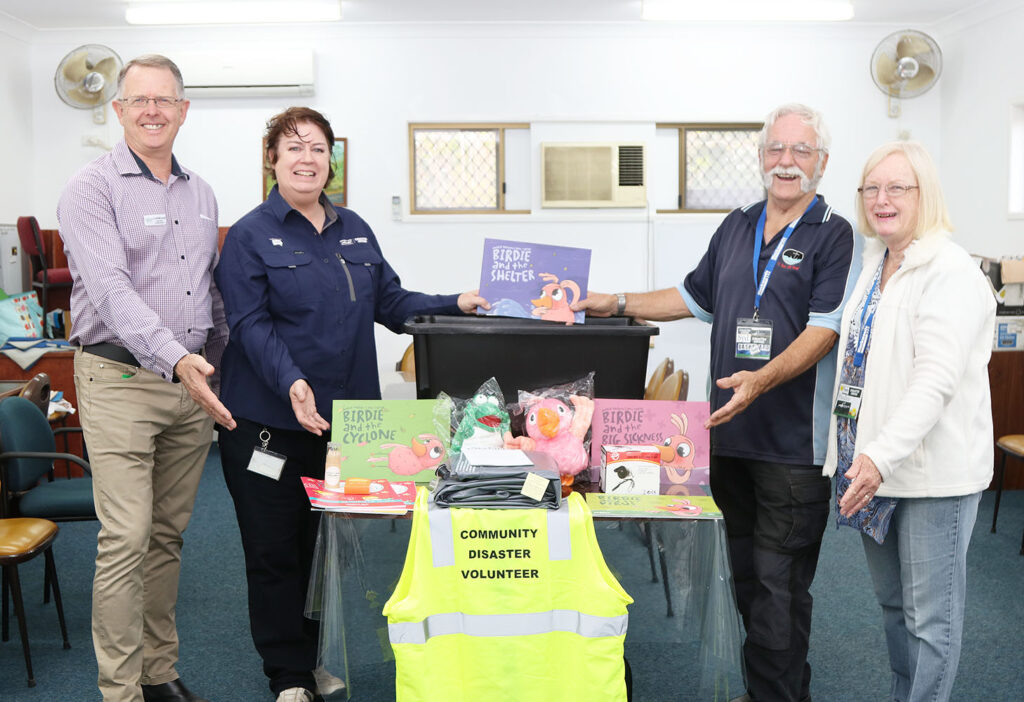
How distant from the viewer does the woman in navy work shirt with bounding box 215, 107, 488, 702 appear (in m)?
2.25

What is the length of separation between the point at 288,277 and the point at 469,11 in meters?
4.74

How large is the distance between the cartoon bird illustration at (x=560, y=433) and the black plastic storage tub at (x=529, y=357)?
0.14 m

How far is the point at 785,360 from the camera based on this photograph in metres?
2.15

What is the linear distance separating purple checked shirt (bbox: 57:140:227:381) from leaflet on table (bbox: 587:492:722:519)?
3.66ft

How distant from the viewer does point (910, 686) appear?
2.08 metres

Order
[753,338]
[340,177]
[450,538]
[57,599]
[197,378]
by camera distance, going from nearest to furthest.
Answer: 1. [450,538]
2. [197,378]
3. [753,338]
4. [57,599]
5. [340,177]

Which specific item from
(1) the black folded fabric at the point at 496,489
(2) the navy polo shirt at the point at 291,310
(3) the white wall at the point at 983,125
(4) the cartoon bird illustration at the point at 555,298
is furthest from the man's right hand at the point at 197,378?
(3) the white wall at the point at 983,125

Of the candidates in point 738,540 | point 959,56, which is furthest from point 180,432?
point 959,56

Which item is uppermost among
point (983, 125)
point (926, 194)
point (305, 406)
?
point (983, 125)

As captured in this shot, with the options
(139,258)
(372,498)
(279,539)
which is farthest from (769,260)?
(139,258)

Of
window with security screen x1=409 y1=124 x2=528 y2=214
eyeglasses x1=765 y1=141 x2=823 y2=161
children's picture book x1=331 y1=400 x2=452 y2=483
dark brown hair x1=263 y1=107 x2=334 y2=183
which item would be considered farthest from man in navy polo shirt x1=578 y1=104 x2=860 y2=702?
window with security screen x1=409 y1=124 x2=528 y2=214

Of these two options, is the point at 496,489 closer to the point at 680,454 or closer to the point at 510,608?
the point at 510,608

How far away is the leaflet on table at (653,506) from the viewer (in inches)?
73.1

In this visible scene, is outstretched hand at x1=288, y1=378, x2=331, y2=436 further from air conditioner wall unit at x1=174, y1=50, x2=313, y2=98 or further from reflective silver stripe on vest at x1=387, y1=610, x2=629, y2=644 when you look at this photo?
air conditioner wall unit at x1=174, y1=50, x2=313, y2=98
